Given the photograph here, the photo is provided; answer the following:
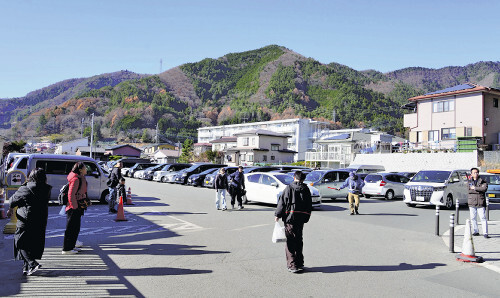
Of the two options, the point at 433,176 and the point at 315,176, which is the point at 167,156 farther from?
the point at 433,176

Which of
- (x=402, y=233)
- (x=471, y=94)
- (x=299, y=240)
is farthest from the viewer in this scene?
(x=471, y=94)

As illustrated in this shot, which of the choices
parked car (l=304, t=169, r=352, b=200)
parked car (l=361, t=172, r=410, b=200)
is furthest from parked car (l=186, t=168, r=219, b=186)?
parked car (l=361, t=172, r=410, b=200)

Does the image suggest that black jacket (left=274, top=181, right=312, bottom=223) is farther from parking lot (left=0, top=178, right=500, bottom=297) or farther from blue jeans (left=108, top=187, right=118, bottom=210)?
blue jeans (left=108, top=187, right=118, bottom=210)

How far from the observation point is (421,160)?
116 feet

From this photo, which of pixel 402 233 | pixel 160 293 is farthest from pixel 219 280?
pixel 402 233

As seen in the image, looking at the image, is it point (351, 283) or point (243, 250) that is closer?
point (351, 283)

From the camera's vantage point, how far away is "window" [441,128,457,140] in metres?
39.3

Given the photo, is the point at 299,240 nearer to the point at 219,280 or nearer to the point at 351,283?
the point at 351,283

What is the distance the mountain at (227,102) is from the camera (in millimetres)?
123625

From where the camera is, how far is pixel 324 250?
839 cm

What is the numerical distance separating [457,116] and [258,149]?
3348cm

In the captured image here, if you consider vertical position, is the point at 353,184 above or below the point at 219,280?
above

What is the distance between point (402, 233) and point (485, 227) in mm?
2058

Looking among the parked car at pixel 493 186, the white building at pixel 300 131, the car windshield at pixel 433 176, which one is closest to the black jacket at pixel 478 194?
the car windshield at pixel 433 176
